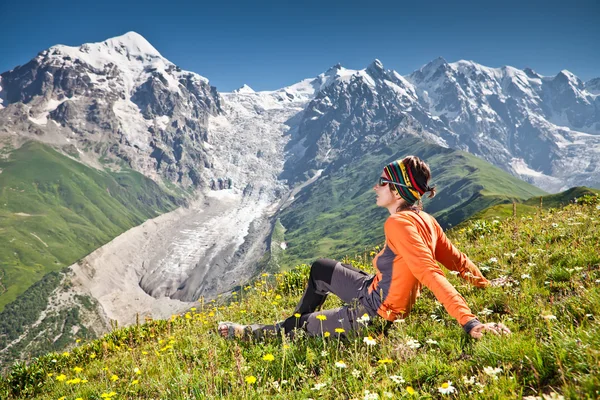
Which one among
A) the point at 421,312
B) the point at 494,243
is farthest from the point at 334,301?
the point at 494,243

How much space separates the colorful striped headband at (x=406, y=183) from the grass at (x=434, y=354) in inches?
74.0

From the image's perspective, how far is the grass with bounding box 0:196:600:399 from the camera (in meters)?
3.08

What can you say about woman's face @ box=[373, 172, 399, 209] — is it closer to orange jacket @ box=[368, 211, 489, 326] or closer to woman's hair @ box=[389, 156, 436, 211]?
woman's hair @ box=[389, 156, 436, 211]

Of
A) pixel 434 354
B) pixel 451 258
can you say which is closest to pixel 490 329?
pixel 434 354

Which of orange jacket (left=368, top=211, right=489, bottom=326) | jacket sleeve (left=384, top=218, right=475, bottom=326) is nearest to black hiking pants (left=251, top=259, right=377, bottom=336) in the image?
orange jacket (left=368, top=211, right=489, bottom=326)

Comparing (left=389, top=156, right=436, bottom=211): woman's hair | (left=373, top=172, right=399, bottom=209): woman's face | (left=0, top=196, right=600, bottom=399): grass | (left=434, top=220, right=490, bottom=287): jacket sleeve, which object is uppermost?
(left=389, top=156, right=436, bottom=211): woman's hair

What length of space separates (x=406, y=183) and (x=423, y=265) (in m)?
1.50

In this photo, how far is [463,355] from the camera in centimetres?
391

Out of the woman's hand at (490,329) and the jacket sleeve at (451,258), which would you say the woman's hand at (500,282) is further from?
the woman's hand at (490,329)

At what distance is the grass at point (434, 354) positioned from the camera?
3.08m

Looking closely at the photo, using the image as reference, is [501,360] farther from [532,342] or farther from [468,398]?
[468,398]

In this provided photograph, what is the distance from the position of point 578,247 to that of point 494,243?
2390 mm

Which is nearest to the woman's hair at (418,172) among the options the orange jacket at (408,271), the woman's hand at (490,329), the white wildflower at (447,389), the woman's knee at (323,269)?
the orange jacket at (408,271)

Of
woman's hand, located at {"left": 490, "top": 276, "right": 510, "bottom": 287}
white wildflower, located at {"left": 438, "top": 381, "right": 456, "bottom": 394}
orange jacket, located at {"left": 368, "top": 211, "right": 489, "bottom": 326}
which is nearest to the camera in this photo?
white wildflower, located at {"left": 438, "top": 381, "right": 456, "bottom": 394}
